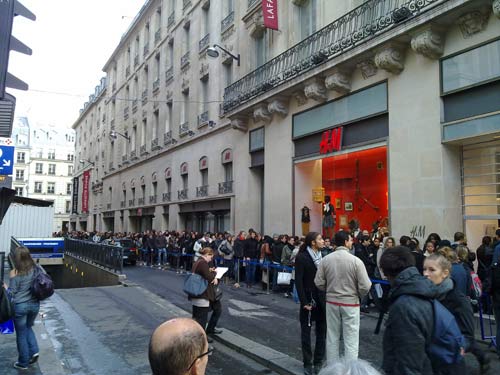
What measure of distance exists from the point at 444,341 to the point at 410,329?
26 cm

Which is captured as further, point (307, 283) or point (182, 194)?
point (182, 194)

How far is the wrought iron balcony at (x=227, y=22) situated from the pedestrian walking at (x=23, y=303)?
18.7 m

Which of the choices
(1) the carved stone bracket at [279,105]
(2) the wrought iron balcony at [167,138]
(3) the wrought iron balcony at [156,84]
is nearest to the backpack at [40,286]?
(1) the carved stone bracket at [279,105]

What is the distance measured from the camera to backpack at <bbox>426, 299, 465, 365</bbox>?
2838mm

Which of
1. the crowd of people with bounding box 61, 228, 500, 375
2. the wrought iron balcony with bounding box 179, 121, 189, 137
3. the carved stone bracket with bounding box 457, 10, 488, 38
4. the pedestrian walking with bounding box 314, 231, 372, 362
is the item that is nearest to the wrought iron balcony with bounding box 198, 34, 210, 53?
the wrought iron balcony with bounding box 179, 121, 189, 137

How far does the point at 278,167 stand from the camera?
18.1 m

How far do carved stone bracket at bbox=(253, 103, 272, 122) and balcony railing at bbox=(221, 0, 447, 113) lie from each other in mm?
492

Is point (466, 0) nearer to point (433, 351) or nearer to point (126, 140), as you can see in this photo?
point (433, 351)

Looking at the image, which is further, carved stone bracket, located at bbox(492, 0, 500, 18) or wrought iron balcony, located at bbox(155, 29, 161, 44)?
wrought iron balcony, located at bbox(155, 29, 161, 44)

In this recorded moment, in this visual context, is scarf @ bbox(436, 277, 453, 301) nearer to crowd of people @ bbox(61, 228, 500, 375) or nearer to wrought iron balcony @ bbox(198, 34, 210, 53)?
crowd of people @ bbox(61, 228, 500, 375)

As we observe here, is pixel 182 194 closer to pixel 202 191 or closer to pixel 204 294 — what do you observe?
pixel 202 191

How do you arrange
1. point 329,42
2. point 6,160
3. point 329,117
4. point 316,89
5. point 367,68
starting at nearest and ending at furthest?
point 6,160, point 367,68, point 329,42, point 316,89, point 329,117

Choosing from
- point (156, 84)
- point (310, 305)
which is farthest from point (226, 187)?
point (310, 305)

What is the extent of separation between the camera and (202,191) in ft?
81.5
